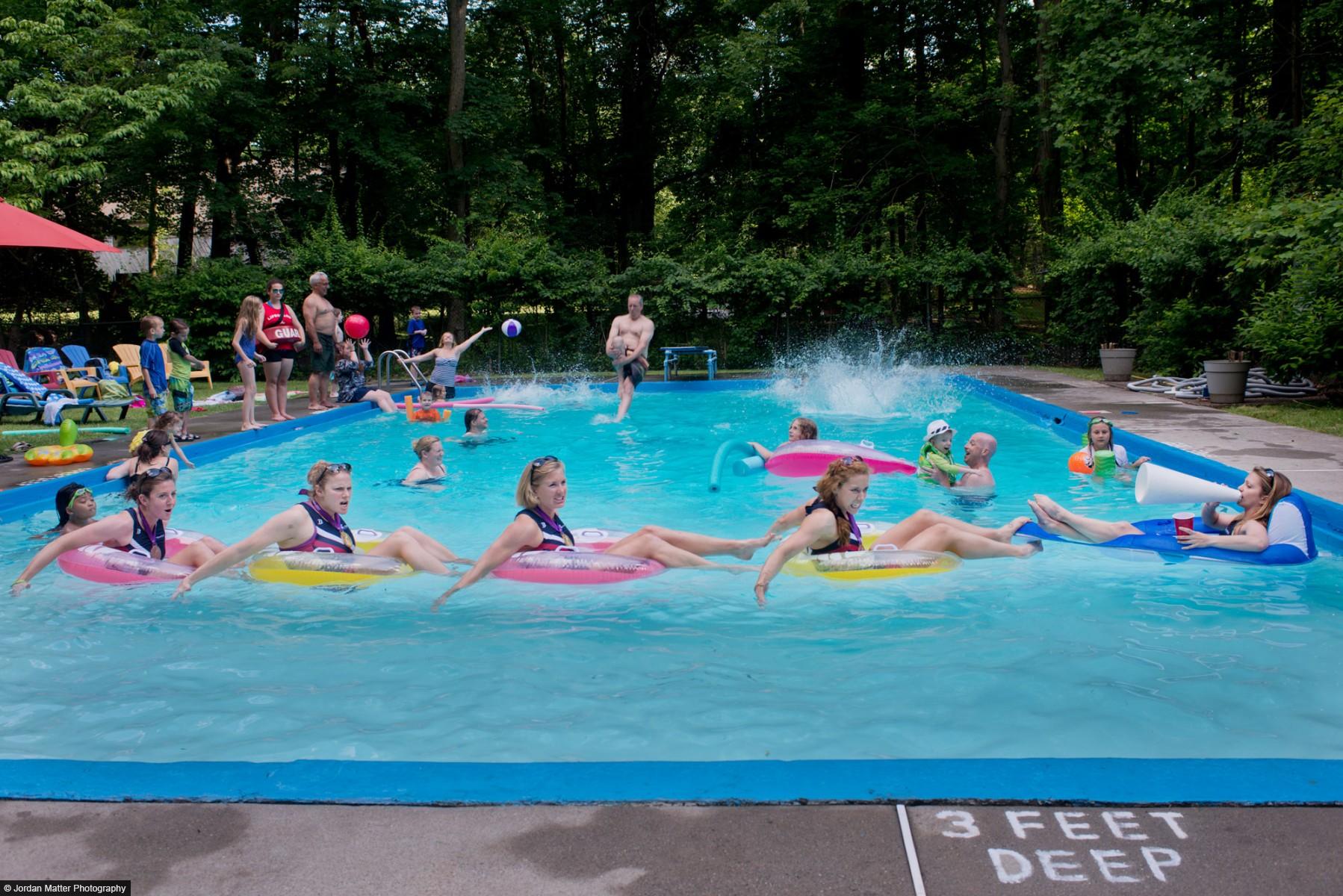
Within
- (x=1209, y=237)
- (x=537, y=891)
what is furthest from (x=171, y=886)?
(x=1209, y=237)

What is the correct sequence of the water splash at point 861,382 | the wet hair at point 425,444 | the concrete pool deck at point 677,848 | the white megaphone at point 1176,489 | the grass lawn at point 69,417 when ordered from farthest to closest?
the water splash at point 861,382 → the grass lawn at point 69,417 → the wet hair at point 425,444 → the white megaphone at point 1176,489 → the concrete pool deck at point 677,848

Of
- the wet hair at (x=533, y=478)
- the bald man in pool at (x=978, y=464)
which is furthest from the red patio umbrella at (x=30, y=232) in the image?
the bald man in pool at (x=978, y=464)

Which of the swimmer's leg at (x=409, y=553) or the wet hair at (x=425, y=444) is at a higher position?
the wet hair at (x=425, y=444)

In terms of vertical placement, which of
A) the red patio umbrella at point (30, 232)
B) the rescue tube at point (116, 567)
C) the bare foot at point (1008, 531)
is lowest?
the rescue tube at point (116, 567)

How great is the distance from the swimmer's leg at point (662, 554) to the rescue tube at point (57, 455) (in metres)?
6.40

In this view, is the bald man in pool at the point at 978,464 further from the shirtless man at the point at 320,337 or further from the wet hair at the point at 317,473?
the shirtless man at the point at 320,337

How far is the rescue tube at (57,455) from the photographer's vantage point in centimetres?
964

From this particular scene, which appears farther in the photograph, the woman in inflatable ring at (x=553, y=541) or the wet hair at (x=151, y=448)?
the wet hair at (x=151, y=448)

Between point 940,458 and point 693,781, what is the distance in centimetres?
639

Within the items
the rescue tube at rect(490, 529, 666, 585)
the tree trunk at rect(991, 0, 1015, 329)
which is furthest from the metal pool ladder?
the tree trunk at rect(991, 0, 1015, 329)

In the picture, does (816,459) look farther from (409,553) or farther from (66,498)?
(66,498)

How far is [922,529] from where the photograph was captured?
653 centimetres

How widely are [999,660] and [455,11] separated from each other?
24518 millimetres

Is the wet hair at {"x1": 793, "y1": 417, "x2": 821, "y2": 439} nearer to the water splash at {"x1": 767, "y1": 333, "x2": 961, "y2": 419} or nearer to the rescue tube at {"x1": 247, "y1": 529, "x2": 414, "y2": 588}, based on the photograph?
the rescue tube at {"x1": 247, "y1": 529, "x2": 414, "y2": 588}
